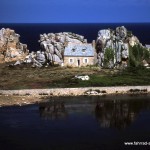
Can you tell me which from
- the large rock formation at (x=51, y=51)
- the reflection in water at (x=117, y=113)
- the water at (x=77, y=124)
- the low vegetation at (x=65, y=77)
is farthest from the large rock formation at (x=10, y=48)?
the reflection in water at (x=117, y=113)

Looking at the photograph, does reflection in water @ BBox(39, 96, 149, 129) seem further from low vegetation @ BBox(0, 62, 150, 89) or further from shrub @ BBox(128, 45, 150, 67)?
shrub @ BBox(128, 45, 150, 67)

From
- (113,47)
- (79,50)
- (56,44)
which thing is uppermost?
(56,44)

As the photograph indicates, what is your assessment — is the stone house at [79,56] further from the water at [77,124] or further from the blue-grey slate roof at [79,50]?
the water at [77,124]

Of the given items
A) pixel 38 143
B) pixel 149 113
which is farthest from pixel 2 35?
pixel 38 143

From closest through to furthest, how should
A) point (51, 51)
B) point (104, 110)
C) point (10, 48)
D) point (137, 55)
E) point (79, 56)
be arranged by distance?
point (104, 110) → point (79, 56) → point (137, 55) → point (51, 51) → point (10, 48)

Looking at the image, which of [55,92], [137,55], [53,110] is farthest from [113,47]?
[53,110]

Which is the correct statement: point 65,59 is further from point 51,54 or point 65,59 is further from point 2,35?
point 2,35

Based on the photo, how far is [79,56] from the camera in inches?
4387

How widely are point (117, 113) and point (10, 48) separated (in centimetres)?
6367

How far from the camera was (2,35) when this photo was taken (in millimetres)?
138750

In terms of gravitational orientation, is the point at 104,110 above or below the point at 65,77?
below

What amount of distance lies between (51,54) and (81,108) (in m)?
37.4

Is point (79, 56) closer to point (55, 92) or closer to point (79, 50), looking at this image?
point (79, 50)

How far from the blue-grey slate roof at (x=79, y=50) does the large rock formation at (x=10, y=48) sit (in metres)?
23.1
